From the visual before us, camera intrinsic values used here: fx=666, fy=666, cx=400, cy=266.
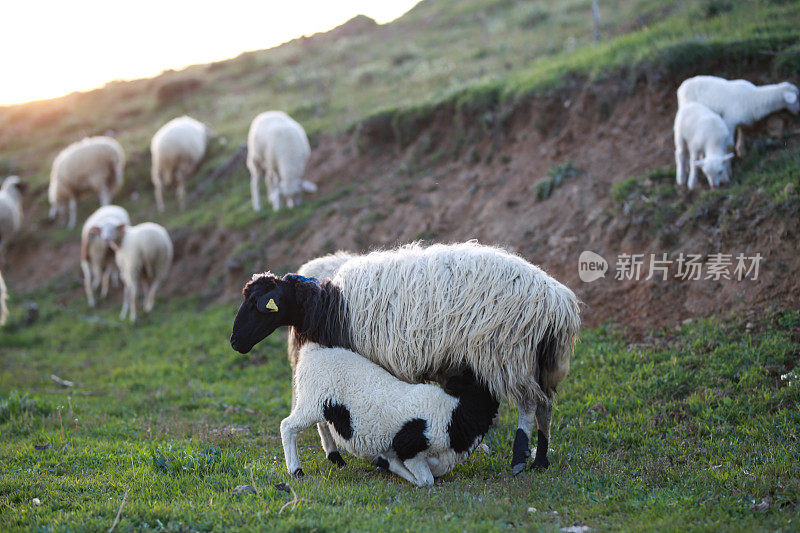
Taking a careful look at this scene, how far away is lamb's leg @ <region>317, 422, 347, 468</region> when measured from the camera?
6148mm

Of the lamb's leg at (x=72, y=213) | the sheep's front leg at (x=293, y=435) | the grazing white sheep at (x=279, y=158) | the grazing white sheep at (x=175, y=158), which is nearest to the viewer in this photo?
the sheep's front leg at (x=293, y=435)

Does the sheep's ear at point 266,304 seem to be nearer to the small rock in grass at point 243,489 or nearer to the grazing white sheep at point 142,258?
the small rock in grass at point 243,489

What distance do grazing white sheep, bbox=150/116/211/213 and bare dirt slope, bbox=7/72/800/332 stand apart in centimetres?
322

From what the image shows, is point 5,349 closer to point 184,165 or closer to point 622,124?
point 184,165

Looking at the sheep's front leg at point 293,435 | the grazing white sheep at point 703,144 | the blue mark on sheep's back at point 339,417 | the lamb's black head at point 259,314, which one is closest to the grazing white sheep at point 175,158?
the lamb's black head at point 259,314

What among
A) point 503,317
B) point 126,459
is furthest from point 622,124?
point 126,459

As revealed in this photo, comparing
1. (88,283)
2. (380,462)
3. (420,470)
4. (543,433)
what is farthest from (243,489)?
(88,283)

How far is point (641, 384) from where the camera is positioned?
6.94 m

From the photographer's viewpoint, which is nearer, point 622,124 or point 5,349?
point 622,124

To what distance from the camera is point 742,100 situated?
9.36m

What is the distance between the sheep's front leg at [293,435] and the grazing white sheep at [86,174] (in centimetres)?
1649

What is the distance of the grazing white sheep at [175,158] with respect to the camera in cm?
1912

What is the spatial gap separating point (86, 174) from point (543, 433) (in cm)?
1809

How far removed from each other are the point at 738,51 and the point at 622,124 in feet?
6.82
